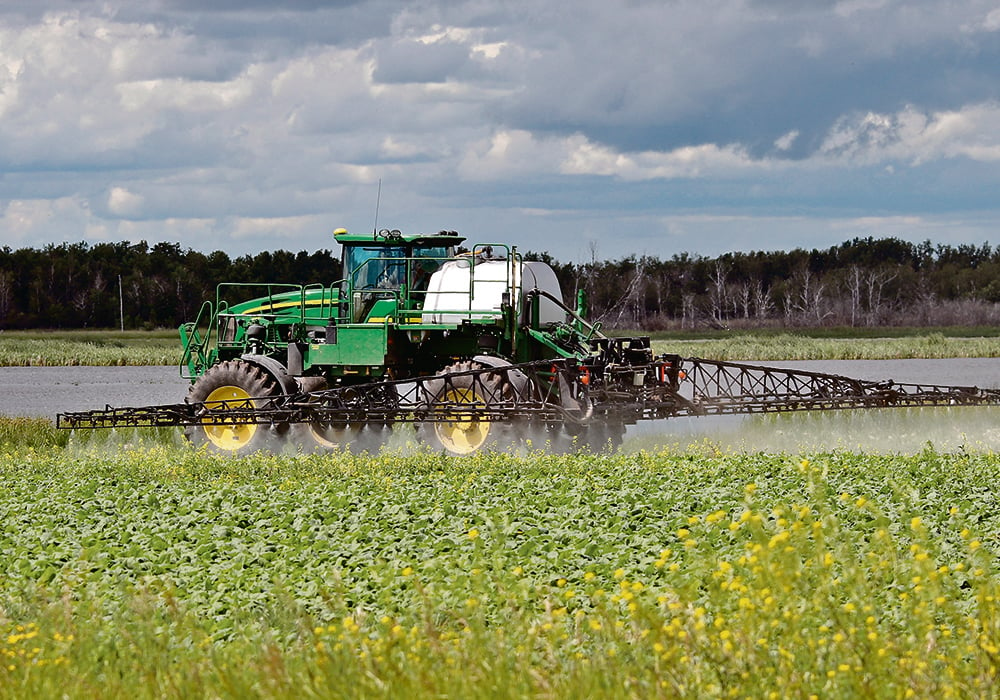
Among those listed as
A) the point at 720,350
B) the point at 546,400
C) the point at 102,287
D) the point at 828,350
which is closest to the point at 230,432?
the point at 546,400

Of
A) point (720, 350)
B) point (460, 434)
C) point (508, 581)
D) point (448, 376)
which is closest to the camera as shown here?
point (508, 581)

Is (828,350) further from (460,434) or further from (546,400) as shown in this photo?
(546,400)

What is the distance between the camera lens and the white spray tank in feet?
57.1

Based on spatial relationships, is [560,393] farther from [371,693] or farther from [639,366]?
[371,693]

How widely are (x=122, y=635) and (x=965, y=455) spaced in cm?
1104

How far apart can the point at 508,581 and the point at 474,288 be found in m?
9.95

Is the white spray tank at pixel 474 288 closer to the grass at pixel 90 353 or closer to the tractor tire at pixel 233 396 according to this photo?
the tractor tire at pixel 233 396

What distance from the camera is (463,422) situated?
16250 mm

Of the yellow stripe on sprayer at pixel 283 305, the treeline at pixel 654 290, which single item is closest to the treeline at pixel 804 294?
the treeline at pixel 654 290

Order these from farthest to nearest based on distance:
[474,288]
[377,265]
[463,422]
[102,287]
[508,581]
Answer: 1. [102,287]
2. [377,265]
3. [474,288]
4. [463,422]
5. [508,581]

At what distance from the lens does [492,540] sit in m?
9.32

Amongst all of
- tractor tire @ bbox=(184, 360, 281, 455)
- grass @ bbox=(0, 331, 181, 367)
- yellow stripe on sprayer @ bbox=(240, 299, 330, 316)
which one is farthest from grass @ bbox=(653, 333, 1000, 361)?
tractor tire @ bbox=(184, 360, 281, 455)

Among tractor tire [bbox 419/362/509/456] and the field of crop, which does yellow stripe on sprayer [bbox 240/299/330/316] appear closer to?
tractor tire [bbox 419/362/509/456]

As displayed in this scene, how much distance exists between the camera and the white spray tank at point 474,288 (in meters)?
17.4
